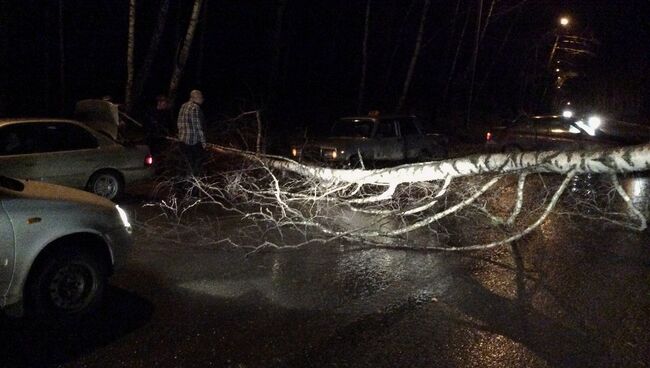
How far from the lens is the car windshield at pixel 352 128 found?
12008 millimetres

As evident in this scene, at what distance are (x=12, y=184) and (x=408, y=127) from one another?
32.7 feet

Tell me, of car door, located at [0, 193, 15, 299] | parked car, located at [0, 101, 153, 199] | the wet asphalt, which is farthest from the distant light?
car door, located at [0, 193, 15, 299]

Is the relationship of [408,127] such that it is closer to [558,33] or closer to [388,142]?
[388,142]

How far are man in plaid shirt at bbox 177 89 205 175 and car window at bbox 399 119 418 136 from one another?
17.1 feet

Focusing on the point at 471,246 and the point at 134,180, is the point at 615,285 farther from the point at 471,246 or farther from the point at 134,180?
the point at 134,180

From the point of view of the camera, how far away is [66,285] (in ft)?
13.8

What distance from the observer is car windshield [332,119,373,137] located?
1201 centimetres

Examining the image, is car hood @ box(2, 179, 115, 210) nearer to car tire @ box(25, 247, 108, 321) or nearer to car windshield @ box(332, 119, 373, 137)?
car tire @ box(25, 247, 108, 321)

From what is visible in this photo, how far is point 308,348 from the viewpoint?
390 cm

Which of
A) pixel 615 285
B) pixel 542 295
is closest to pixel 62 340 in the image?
pixel 542 295

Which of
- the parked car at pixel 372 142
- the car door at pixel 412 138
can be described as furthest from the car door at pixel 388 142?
the car door at pixel 412 138

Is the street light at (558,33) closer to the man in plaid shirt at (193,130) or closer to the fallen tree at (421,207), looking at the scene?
the fallen tree at (421,207)

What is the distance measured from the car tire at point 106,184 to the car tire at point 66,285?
4.65 meters

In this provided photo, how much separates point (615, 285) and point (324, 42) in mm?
28072
